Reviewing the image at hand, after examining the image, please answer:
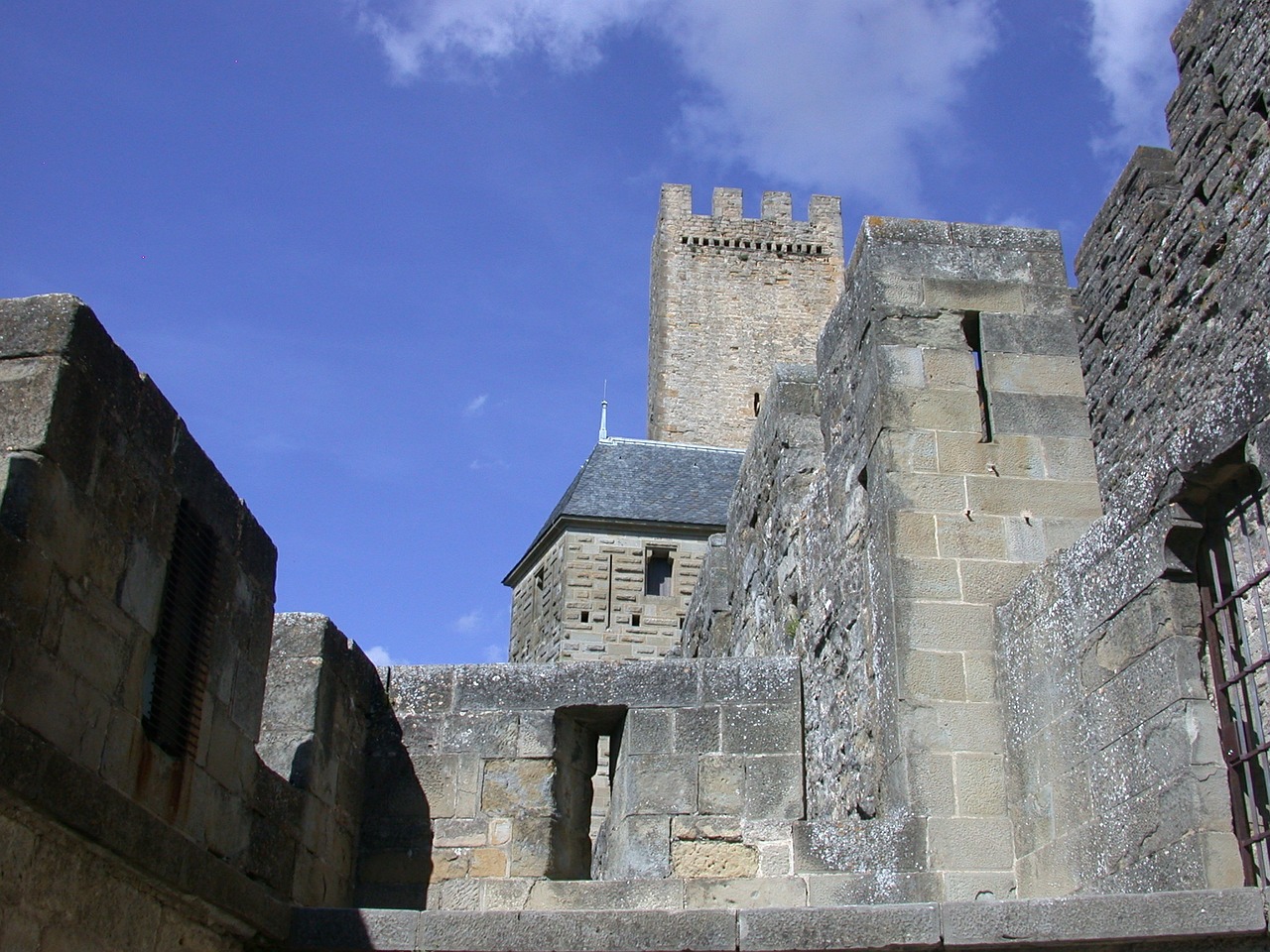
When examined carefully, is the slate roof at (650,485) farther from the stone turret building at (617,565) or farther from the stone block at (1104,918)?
the stone block at (1104,918)

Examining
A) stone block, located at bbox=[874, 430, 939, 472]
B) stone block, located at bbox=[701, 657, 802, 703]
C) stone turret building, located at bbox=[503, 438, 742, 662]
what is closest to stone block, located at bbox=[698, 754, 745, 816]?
stone block, located at bbox=[701, 657, 802, 703]

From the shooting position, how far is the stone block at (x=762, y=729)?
20.1 ft

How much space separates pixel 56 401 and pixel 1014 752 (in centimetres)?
355

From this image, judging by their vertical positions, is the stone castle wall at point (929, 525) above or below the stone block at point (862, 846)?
above

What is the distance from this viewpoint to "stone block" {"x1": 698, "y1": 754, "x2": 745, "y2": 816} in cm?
597

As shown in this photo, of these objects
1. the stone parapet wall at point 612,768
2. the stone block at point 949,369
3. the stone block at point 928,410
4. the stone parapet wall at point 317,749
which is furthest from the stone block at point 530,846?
the stone block at point 949,369

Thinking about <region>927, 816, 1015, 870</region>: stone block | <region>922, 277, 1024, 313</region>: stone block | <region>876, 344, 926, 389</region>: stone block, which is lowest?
<region>927, 816, 1015, 870</region>: stone block

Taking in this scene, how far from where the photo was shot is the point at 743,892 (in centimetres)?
567

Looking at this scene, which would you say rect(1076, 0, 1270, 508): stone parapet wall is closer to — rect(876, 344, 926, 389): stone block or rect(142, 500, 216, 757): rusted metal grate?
rect(876, 344, 926, 389): stone block

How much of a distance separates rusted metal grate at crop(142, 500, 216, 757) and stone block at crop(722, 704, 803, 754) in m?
2.58

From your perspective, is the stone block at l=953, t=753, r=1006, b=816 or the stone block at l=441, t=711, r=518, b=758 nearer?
the stone block at l=953, t=753, r=1006, b=816

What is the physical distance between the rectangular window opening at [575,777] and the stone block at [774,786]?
600mm

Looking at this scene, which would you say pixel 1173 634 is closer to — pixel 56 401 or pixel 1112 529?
pixel 1112 529

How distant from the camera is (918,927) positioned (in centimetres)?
434
